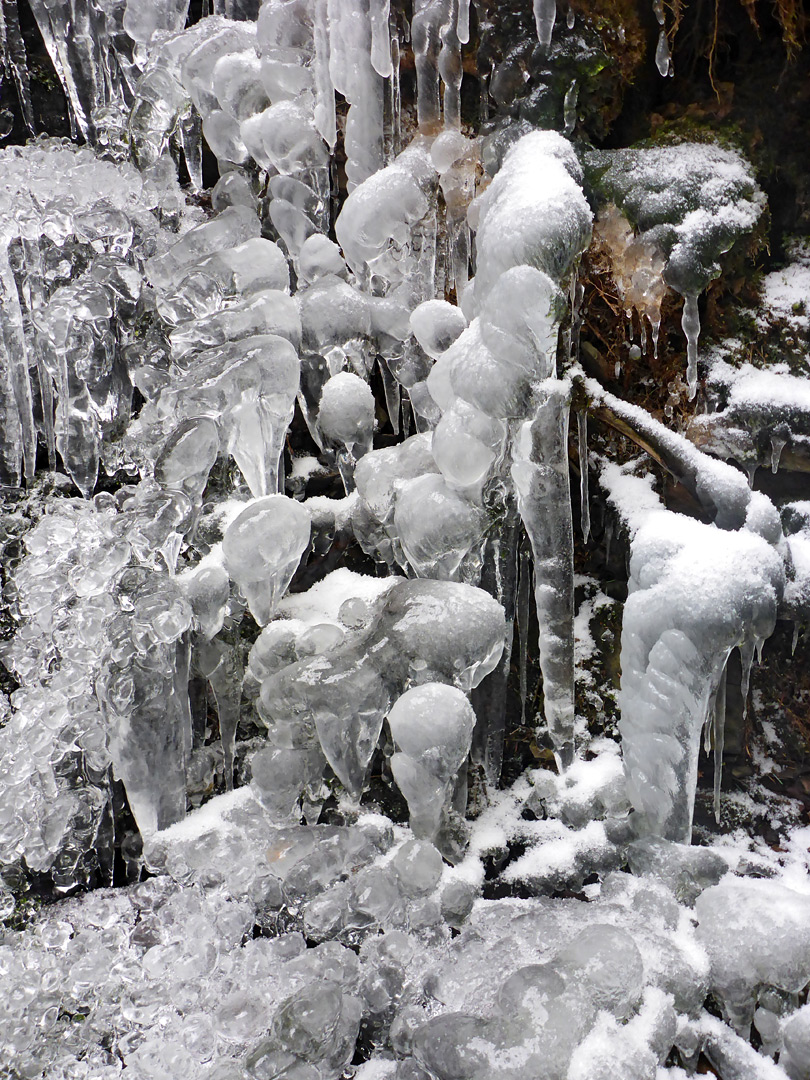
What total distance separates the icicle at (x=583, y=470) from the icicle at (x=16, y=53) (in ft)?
6.73

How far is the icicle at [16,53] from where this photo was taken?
9.08ft

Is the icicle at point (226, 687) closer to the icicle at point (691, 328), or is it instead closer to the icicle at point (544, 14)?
the icicle at point (691, 328)

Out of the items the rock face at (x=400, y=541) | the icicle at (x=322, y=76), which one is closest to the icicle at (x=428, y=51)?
the rock face at (x=400, y=541)

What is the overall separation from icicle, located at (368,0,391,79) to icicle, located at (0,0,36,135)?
1.21 meters

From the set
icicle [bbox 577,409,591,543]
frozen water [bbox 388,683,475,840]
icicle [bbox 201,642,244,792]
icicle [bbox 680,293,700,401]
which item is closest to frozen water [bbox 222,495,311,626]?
icicle [bbox 201,642,244,792]

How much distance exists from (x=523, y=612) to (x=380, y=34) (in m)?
1.75

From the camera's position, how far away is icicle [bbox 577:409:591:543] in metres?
2.73

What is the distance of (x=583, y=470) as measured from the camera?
8.87ft

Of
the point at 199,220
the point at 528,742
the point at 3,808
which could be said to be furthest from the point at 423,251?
the point at 3,808

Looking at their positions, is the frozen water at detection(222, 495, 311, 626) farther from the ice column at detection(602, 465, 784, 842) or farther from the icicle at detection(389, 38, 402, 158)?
the icicle at detection(389, 38, 402, 158)

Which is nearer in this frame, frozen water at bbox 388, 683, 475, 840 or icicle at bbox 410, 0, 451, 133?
frozen water at bbox 388, 683, 475, 840

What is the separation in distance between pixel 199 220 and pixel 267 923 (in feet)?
7.09

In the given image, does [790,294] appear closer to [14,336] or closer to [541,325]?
[541,325]

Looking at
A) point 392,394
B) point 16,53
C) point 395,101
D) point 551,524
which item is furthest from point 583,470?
point 16,53
